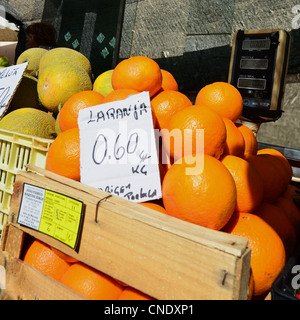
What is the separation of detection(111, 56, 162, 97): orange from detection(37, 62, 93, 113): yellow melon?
59cm

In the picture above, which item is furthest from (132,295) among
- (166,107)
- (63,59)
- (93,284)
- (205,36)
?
(205,36)

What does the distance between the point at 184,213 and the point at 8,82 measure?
1.25m

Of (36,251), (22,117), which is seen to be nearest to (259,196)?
(36,251)

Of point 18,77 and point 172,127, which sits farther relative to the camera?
point 18,77

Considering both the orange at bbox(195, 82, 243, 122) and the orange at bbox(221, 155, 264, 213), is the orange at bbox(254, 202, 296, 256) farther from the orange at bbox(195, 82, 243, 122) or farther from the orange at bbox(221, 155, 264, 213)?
the orange at bbox(195, 82, 243, 122)

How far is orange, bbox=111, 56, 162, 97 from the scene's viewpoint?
1.02 meters

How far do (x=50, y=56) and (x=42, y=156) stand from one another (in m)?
0.99

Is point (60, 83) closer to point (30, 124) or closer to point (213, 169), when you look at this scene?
point (30, 124)

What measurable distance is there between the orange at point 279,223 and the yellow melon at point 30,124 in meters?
0.95

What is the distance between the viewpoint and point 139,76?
101cm

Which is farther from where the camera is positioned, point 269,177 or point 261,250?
point 269,177

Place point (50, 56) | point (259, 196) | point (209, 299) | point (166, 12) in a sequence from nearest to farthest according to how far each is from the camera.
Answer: point (209, 299), point (259, 196), point (50, 56), point (166, 12)

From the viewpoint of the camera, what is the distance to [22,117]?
1366mm
